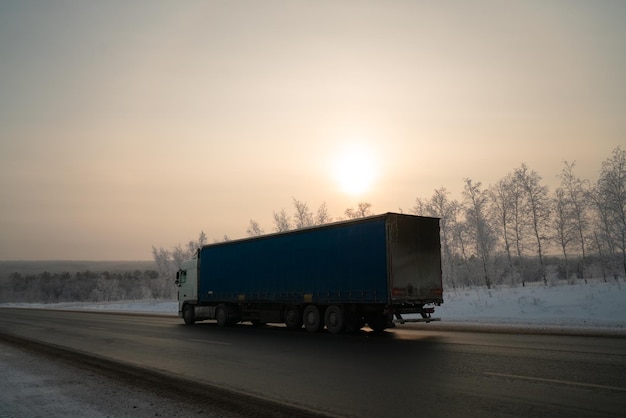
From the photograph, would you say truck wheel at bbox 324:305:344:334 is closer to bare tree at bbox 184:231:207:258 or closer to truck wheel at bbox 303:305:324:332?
truck wheel at bbox 303:305:324:332

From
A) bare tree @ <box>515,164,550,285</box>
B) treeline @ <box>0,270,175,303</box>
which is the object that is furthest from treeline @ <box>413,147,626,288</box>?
treeline @ <box>0,270,175,303</box>

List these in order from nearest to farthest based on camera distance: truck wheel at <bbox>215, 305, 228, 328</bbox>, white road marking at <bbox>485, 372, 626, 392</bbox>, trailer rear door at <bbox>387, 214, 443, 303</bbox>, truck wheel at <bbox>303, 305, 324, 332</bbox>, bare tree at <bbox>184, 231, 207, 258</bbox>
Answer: white road marking at <bbox>485, 372, 626, 392</bbox>
trailer rear door at <bbox>387, 214, 443, 303</bbox>
truck wheel at <bbox>303, 305, 324, 332</bbox>
truck wheel at <bbox>215, 305, 228, 328</bbox>
bare tree at <bbox>184, 231, 207, 258</bbox>

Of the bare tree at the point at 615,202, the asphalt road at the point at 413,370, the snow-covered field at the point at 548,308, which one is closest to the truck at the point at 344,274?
the asphalt road at the point at 413,370

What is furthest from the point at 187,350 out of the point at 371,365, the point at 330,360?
the point at 371,365

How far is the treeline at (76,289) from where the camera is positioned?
135625 mm

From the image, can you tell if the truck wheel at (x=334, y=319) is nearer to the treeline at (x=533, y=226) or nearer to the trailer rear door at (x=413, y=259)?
the trailer rear door at (x=413, y=259)

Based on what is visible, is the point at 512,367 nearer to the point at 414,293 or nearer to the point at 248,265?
the point at 414,293

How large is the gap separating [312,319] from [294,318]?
4.11ft

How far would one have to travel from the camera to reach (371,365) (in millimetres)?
9984

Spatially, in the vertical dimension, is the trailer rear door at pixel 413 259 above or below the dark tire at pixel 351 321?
above

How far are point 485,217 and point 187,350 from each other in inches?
1884

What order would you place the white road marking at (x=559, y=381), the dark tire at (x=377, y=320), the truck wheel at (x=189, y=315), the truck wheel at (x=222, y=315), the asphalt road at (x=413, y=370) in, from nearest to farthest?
the asphalt road at (x=413, y=370), the white road marking at (x=559, y=381), the dark tire at (x=377, y=320), the truck wheel at (x=222, y=315), the truck wheel at (x=189, y=315)

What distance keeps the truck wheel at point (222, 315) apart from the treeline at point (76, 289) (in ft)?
324

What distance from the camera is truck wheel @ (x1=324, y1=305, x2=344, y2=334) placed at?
17406 millimetres
